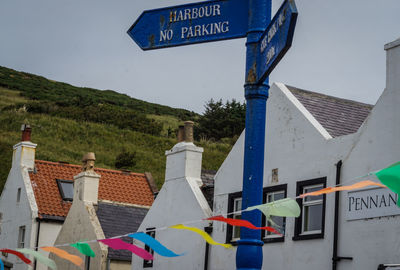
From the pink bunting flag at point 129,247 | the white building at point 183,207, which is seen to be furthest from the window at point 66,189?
the pink bunting flag at point 129,247

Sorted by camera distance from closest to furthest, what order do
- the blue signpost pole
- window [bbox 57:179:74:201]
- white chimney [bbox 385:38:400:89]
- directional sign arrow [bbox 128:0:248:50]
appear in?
the blue signpost pole
directional sign arrow [bbox 128:0:248:50]
white chimney [bbox 385:38:400:89]
window [bbox 57:179:74:201]

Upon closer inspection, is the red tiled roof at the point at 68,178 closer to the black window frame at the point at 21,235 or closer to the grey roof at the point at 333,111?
the black window frame at the point at 21,235

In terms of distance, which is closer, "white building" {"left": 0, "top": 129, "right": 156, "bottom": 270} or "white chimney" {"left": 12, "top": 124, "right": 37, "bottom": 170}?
"white building" {"left": 0, "top": 129, "right": 156, "bottom": 270}

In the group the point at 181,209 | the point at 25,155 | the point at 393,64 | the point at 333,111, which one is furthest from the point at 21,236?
the point at 393,64

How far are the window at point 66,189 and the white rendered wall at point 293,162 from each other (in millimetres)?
12501

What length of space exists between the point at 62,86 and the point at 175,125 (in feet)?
125

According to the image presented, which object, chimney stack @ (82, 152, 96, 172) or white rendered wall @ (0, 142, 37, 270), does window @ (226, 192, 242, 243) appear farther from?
white rendered wall @ (0, 142, 37, 270)

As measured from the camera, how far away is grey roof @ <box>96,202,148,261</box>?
81.4ft

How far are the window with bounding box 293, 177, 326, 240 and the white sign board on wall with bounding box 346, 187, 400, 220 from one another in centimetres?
96

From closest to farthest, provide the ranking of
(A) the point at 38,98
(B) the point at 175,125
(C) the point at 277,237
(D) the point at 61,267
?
(C) the point at 277,237 < (D) the point at 61,267 < (B) the point at 175,125 < (A) the point at 38,98

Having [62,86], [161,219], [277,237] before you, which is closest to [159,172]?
[161,219]

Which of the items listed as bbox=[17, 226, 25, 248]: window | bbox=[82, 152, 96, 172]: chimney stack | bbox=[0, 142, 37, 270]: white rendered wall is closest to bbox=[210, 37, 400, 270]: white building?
bbox=[82, 152, 96, 172]: chimney stack

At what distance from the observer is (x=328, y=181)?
16.0 meters

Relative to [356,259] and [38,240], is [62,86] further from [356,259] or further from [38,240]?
[356,259]
